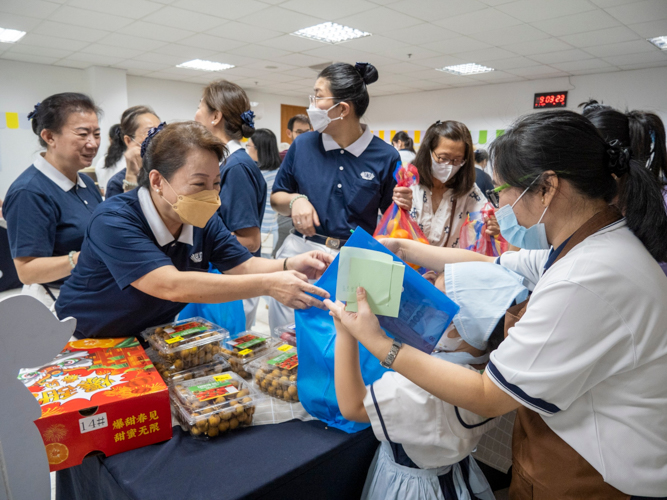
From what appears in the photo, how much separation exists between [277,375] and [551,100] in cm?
865

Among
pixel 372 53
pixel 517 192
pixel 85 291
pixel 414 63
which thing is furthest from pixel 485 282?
pixel 414 63

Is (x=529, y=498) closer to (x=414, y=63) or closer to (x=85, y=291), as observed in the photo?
(x=85, y=291)

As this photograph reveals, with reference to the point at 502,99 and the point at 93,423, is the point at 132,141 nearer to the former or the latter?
the point at 93,423

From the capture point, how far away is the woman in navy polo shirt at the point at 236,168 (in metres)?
2.07

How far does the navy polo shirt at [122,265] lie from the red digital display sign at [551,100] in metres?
8.30

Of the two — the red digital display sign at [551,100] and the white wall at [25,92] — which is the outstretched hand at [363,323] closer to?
the white wall at [25,92]

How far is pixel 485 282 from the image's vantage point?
3.75 ft

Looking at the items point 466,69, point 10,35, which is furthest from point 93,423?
point 466,69

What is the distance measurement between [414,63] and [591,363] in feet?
24.9

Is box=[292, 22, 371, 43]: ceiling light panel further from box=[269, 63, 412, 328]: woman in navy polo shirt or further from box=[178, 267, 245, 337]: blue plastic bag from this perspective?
box=[178, 267, 245, 337]: blue plastic bag

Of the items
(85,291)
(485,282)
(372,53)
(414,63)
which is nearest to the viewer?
(485,282)

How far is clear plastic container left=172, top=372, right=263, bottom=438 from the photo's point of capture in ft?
3.64

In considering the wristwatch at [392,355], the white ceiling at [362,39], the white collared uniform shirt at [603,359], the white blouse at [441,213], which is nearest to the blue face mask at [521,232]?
the white collared uniform shirt at [603,359]

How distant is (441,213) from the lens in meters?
2.43
